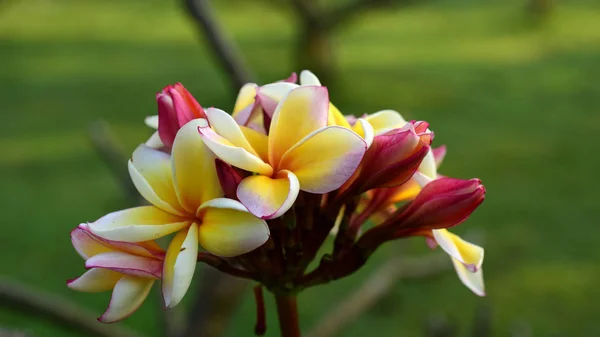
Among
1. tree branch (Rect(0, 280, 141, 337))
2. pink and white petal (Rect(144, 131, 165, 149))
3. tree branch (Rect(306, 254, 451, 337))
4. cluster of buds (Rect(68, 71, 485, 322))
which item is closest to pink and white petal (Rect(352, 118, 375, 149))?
cluster of buds (Rect(68, 71, 485, 322))

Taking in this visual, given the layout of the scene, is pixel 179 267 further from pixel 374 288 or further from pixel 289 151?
pixel 374 288

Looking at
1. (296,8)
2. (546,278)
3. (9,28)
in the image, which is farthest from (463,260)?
(9,28)

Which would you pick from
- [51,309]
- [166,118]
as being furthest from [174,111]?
[51,309]

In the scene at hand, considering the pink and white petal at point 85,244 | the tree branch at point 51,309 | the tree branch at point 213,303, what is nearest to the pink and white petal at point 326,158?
the pink and white petal at point 85,244

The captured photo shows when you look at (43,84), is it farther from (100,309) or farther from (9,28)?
(100,309)

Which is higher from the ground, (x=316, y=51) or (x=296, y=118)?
(x=296, y=118)
